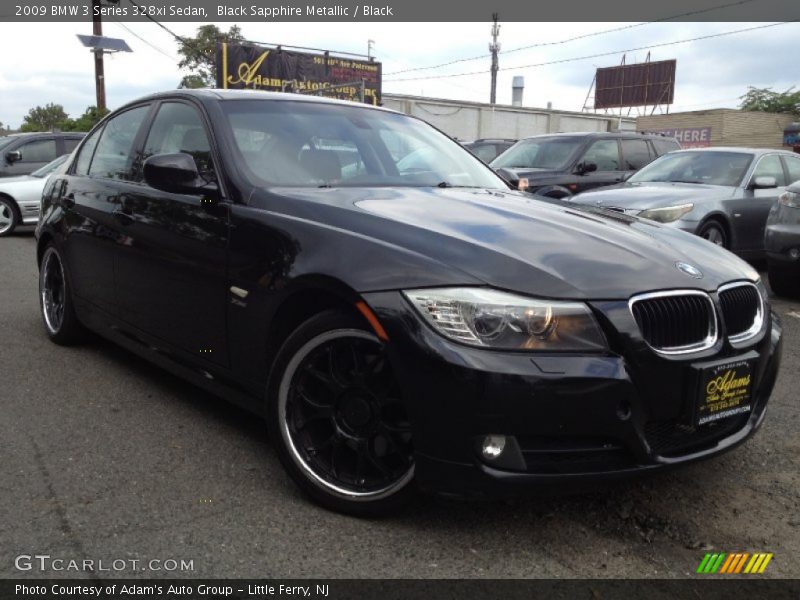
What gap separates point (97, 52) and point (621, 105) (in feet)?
121

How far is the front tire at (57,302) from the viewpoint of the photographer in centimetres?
503

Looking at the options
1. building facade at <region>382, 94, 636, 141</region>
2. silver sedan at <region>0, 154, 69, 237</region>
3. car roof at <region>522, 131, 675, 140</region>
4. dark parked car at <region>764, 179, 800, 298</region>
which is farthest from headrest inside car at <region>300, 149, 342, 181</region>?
building facade at <region>382, 94, 636, 141</region>

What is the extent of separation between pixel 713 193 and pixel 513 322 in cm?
661

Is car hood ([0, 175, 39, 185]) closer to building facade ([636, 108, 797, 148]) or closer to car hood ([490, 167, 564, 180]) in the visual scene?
car hood ([490, 167, 564, 180])

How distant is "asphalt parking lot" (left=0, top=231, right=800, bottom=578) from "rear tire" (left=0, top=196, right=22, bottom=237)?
998 cm

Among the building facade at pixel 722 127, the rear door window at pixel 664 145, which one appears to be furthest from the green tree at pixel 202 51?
the rear door window at pixel 664 145

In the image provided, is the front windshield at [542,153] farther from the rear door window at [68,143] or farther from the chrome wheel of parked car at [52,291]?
the rear door window at [68,143]

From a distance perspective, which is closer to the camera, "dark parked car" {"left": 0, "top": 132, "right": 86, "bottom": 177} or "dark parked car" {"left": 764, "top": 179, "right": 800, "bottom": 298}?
"dark parked car" {"left": 764, "top": 179, "right": 800, "bottom": 298}

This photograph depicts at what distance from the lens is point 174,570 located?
2473mm

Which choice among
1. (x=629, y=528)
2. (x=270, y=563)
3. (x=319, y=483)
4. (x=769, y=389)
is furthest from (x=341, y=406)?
(x=769, y=389)

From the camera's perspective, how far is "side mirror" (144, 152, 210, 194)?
3453 mm

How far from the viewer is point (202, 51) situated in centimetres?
4103

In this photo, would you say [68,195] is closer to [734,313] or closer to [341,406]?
[341,406]

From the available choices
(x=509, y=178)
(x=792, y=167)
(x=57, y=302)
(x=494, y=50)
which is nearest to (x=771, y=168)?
(x=792, y=167)
